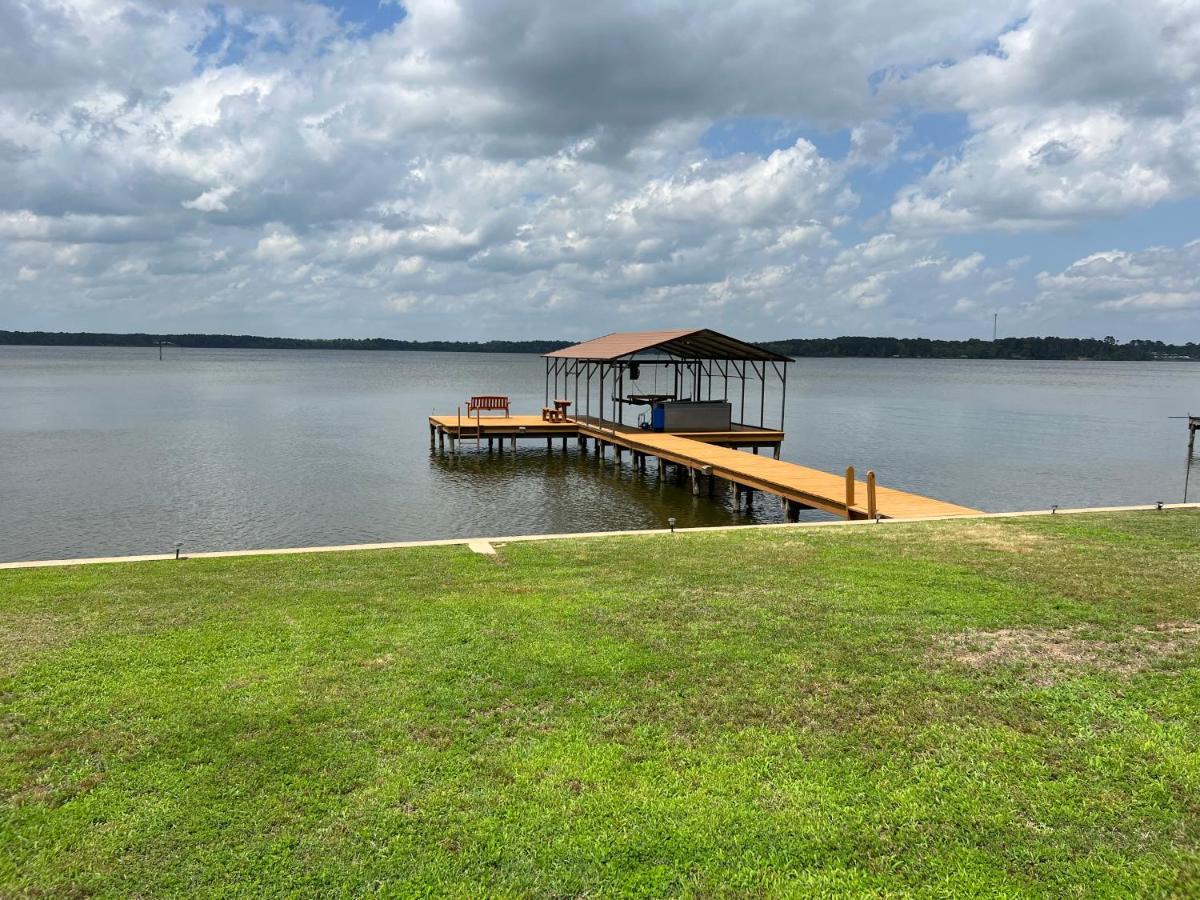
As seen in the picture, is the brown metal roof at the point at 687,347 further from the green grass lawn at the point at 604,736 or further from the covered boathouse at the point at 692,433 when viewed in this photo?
the green grass lawn at the point at 604,736

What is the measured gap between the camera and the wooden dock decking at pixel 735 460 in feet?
53.9

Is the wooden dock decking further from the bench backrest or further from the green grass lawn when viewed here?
the green grass lawn

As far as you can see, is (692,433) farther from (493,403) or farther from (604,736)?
(604,736)

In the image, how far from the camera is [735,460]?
2473 cm

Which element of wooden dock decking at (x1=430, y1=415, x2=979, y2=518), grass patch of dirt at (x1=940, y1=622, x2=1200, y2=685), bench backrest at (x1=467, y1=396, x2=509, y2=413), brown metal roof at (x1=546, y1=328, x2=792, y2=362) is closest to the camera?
grass patch of dirt at (x1=940, y1=622, x2=1200, y2=685)

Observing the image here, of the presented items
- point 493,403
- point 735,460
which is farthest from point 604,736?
point 493,403

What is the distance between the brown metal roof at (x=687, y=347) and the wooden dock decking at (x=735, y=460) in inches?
113

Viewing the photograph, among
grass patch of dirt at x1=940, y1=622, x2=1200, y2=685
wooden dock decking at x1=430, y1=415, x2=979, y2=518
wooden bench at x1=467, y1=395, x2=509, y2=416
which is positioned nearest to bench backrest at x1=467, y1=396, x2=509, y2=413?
wooden bench at x1=467, y1=395, x2=509, y2=416

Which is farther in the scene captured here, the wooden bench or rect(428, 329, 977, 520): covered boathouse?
the wooden bench

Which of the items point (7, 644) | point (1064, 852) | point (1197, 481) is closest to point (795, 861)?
point (1064, 852)

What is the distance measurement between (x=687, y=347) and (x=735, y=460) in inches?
355

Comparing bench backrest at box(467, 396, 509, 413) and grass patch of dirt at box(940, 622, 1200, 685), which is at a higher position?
bench backrest at box(467, 396, 509, 413)

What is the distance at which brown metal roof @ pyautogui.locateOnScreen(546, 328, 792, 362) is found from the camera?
30297 millimetres

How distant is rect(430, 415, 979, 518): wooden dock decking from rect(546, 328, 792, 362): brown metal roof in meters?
2.87
